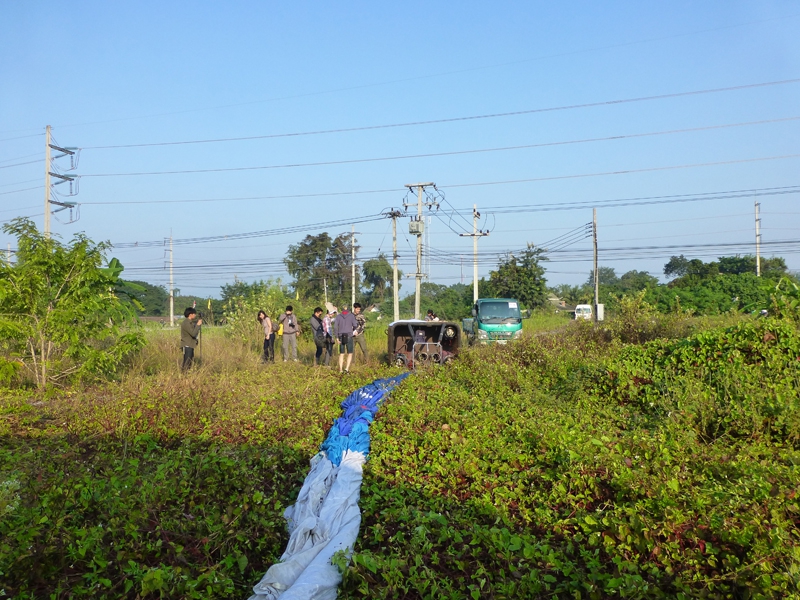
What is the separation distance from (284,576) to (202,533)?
101 centimetres

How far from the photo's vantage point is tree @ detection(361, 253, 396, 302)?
54.9m

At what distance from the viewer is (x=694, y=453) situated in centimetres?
642

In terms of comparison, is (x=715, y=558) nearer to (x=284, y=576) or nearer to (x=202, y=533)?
(x=284, y=576)

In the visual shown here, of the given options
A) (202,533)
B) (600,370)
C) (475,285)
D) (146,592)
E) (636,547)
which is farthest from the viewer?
(475,285)

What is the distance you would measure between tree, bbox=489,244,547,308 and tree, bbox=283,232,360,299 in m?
13.0

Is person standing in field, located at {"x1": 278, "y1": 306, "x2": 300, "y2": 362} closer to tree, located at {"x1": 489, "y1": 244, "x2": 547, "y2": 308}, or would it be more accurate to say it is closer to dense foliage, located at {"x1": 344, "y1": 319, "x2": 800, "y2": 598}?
dense foliage, located at {"x1": 344, "y1": 319, "x2": 800, "y2": 598}

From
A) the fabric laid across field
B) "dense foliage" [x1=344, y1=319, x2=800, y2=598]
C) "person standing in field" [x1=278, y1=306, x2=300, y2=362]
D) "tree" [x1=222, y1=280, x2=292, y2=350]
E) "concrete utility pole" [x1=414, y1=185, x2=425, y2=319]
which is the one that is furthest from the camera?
"concrete utility pole" [x1=414, y1=185, x2=425, y2=319]

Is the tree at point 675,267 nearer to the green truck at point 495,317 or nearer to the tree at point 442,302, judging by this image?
the tree at point 442,302

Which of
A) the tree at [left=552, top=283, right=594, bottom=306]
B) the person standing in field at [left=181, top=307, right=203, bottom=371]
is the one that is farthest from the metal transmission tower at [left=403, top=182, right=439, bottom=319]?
the tree at [left=552, top=283, right=594, bottom=306]

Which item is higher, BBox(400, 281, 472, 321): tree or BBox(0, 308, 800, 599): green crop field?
BBox(400, 281, 472, 321): tree

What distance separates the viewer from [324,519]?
6.07 m

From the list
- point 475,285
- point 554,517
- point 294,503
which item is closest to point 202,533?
point 294,503

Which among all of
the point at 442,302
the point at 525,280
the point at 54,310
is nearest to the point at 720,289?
the point at 525,280

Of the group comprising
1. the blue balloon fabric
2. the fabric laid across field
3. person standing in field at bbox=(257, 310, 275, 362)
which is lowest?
the fabric laid across field
